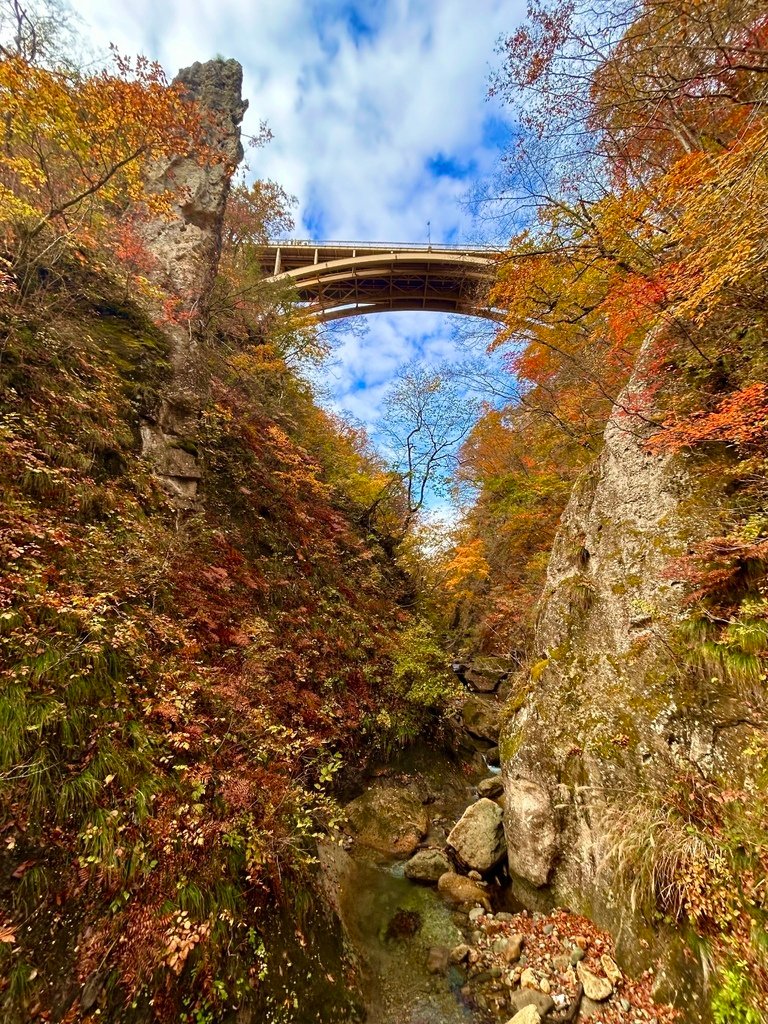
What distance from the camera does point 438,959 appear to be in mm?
4793

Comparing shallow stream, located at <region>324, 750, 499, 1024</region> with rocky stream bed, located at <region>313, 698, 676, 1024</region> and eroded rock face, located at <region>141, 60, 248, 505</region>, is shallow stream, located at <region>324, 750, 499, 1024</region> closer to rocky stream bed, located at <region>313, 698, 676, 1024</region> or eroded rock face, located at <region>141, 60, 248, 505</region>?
rocky stream bed, located at <region>313, 698, 676, 1024</region>

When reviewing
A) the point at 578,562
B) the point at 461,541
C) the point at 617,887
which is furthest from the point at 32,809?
the point at 461,541

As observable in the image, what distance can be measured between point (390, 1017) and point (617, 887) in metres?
2.81

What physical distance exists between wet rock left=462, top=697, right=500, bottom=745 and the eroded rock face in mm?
10171

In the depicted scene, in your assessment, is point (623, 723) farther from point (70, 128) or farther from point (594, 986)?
point (70, 128)

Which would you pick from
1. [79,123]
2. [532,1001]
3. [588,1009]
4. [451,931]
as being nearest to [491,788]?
[451,931]

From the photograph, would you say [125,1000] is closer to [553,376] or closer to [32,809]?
[32,809]

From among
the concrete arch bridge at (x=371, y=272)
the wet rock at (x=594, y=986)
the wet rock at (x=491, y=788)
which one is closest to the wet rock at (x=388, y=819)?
the wet rock at (x=491, y=788)

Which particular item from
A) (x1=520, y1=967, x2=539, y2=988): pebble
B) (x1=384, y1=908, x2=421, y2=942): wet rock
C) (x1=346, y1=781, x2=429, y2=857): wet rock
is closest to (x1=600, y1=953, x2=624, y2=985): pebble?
(x1=520, y1=967, x2=539, y2=988): pebble

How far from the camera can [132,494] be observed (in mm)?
5789

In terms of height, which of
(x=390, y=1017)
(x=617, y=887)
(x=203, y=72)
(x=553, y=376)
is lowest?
(x=390, y=1017)

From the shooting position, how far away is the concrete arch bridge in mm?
21938

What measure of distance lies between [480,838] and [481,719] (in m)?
5.46

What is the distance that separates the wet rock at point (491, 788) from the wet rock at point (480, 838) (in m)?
1.26
